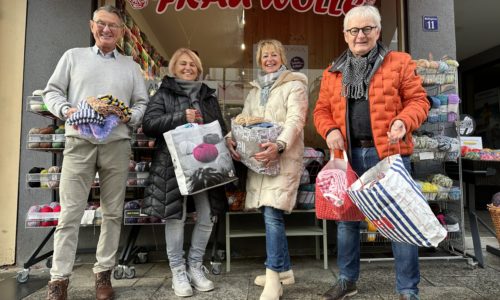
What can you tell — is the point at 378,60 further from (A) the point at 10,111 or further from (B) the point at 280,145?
(A) the point at 10,111

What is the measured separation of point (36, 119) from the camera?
334cm

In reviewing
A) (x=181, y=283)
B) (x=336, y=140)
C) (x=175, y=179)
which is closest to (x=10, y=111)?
(x=175, y=179)


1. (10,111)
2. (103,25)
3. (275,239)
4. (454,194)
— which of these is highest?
(103,25)

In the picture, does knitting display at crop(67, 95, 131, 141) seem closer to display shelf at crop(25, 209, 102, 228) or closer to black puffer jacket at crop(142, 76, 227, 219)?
black puffer jacket at crop(142, 76, 227, 219)

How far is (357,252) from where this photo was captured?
2.35 metres

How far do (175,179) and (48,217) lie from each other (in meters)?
1.27

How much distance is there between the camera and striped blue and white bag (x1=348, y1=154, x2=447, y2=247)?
5.64 feet

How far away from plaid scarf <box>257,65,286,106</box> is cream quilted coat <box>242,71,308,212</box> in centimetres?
5

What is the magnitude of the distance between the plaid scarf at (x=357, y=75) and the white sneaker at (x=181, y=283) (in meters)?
1.65

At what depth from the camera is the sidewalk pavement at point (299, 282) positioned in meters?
2.50

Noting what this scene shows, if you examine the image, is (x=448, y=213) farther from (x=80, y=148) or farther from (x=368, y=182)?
(x=80, y=148)

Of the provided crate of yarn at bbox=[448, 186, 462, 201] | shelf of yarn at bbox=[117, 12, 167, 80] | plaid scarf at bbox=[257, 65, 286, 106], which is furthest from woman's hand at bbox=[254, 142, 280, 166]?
shelf of yarn at bbox=[117, 12, 167, 80]

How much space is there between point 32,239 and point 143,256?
1056 millimetres

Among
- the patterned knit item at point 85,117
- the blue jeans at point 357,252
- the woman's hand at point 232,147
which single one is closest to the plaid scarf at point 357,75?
the blue jeans at point 357,252
